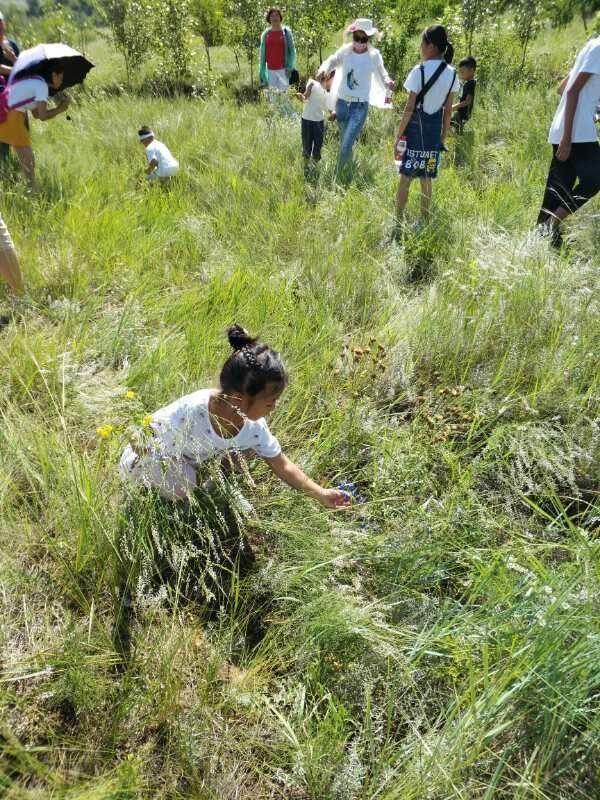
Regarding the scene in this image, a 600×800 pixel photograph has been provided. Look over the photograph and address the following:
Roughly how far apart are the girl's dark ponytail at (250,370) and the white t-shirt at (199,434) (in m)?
0.13

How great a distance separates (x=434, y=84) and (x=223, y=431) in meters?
3.25

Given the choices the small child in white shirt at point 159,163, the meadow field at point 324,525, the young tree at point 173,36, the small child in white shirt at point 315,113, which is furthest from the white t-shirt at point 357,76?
the young tree at point 173,36

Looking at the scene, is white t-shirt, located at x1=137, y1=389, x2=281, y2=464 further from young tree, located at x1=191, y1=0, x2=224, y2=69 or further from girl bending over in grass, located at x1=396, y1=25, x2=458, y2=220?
young tree, located at x1=191, y1=0, x2=224, y2=69

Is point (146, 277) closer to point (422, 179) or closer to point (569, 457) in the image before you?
point (422, 179)

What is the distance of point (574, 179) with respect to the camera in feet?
11.5

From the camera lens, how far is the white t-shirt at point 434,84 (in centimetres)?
368

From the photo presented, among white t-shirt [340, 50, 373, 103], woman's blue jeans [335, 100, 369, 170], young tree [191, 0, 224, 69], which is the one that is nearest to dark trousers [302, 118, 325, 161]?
woman's blue jeans [335, 100, 369, 170]

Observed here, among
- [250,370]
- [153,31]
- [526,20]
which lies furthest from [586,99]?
[153,31]

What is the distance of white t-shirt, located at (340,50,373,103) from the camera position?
15.6ft

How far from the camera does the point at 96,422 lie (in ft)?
6.93

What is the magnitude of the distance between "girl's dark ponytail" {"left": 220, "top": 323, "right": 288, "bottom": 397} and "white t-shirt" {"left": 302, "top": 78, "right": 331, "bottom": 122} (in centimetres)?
405

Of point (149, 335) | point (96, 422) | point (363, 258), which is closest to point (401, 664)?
point (96, 422)

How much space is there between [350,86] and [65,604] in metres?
4.94

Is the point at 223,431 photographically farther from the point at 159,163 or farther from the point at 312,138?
the point at 312,138
